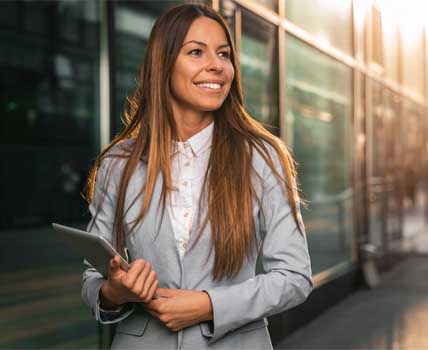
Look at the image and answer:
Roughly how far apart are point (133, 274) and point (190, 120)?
457mm

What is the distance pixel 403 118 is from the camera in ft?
31.7

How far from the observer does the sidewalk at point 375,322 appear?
4.89 meters

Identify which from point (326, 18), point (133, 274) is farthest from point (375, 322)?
point (133, 274)

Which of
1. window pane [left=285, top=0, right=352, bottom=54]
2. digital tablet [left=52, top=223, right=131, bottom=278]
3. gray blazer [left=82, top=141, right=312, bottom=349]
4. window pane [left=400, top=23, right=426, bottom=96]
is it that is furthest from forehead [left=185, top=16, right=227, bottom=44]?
window pane [left=400, top=23, right=426, bottom=96]

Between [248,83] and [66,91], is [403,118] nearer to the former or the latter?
[248,83]

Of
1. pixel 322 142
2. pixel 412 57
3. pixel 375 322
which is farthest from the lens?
pixel 412 57

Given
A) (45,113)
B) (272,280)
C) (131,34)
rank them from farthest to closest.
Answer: (45,113) < (131,34) < (272,280)

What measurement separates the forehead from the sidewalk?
11.5 ft

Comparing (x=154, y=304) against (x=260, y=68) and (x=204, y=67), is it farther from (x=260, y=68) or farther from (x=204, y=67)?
(x=260, y=68)

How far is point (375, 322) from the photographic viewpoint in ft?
18.3

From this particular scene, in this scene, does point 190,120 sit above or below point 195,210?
above

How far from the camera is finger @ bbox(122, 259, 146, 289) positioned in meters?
1.32

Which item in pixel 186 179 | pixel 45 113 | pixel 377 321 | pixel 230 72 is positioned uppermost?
pixel 45 113

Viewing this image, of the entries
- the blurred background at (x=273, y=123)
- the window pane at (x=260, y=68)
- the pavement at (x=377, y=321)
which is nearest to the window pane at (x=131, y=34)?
the blurred background at (x=273, y=123)
